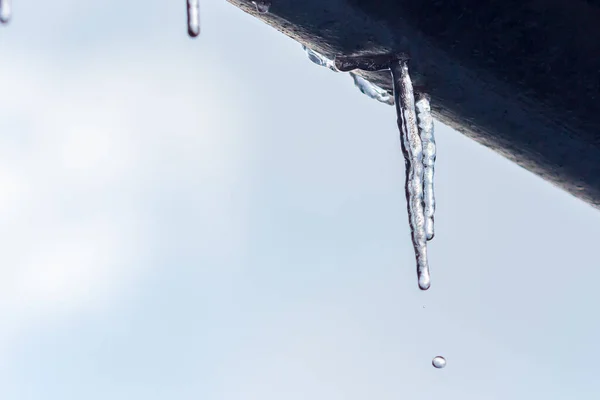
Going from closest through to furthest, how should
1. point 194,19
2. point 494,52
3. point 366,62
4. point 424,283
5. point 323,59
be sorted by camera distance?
point 494,52 < point 366,62 < point 194,19 < point 424,283 < point 323,59

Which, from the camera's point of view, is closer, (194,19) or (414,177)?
(194,19)

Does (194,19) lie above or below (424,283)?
above

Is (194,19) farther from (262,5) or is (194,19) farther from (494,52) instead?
(494,52)

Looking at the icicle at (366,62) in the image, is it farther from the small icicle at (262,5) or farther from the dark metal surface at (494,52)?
the small icicle at (262,5)

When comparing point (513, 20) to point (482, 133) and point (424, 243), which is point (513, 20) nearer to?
point (482, 133)

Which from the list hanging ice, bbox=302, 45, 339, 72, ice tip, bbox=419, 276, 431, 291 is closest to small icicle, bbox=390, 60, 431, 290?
ice tip, bbox=419, 276, 431, 291

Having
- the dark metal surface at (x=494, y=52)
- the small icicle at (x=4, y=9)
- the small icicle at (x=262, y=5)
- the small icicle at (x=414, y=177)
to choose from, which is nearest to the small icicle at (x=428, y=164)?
the small icicle at (x=414, y=177)

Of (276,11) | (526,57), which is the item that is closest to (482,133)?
(526,57)

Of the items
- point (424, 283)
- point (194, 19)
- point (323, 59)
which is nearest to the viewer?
point (194, 19)

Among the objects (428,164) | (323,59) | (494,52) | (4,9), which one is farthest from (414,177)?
(4,9)
